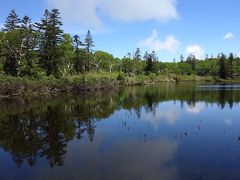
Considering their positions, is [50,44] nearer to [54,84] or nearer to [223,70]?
[54,84]

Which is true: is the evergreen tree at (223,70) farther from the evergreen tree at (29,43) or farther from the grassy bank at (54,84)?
the evergreen tree at (29,43)

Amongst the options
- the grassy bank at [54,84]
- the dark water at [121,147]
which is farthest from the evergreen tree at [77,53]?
the dark water at [121,147]

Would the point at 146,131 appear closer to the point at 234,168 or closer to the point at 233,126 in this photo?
the point at 233,126

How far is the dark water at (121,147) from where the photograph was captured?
1212 centimetres

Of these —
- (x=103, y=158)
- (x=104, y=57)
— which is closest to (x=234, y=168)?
(x=103, y=158)

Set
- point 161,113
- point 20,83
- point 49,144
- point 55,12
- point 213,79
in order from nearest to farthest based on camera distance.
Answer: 1. point 49,144
2. point 161,113
3. point 20,83
4. point 55,12
5. point 213,79

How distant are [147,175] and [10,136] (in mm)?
11500

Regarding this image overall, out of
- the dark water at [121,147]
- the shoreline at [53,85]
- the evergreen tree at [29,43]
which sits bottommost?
the dark water at [121,147]

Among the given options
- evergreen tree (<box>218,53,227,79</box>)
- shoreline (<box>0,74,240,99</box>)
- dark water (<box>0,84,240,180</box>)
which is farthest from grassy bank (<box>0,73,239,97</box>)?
evergreen tree (<box>218,53,227,79</box>)

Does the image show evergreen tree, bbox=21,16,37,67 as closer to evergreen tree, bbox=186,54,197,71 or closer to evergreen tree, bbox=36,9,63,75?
evergreen tree, bbox=36,9,63,75

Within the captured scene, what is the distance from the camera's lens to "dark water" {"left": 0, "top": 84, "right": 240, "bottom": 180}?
12.1 m

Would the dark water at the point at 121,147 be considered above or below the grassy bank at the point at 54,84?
below

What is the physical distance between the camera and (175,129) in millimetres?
21016

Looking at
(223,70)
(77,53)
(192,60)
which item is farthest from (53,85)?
(192,60)
